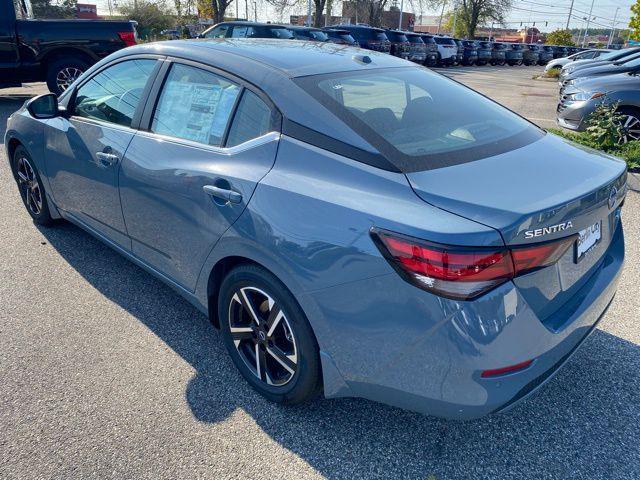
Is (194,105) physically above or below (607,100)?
above

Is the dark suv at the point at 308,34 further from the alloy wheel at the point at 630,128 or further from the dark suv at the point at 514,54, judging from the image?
the dark suv at the point at 514,54

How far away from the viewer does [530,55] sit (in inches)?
A: 1545

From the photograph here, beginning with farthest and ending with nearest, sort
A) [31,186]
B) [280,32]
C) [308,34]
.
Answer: [308,34], [280,32], [31,186]

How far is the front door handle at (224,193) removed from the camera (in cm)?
231

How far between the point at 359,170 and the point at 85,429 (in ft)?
5.74

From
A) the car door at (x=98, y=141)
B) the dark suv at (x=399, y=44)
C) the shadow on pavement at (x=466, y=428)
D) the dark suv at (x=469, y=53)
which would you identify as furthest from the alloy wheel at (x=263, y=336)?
the dark suv at (x=469, y=53)

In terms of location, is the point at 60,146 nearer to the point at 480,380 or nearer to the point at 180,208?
the point at 180,208

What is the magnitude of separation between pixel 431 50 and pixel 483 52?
9.09 metres

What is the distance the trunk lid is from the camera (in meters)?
1.78

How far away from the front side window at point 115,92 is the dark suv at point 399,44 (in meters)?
22.9

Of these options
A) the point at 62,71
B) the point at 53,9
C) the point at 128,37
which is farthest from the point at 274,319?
the point at 53,9

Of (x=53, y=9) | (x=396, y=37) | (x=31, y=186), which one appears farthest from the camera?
(x=53, y=9)

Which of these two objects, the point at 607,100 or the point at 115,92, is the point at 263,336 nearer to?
the point at 115,92

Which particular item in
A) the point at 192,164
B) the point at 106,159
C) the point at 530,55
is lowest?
the point at 530,55
